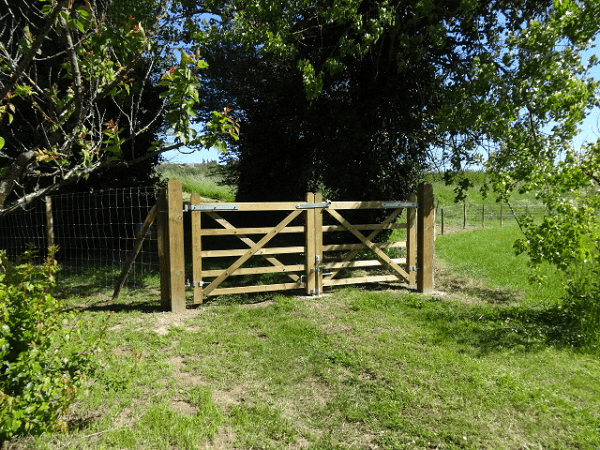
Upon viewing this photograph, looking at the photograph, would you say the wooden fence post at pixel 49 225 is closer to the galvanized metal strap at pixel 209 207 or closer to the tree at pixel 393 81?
the galvanized metal strap at pixel 209 207

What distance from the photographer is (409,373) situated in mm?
4262

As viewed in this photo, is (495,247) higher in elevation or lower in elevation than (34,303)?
lower

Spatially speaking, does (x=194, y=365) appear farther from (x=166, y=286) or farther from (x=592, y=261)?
(x=592, y=261)

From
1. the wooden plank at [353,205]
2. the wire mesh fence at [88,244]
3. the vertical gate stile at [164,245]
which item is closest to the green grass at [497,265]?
the wooden plank at [353,205]

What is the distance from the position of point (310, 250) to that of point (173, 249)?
2.26m

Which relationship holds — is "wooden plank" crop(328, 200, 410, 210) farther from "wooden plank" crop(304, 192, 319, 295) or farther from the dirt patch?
the dirt patch

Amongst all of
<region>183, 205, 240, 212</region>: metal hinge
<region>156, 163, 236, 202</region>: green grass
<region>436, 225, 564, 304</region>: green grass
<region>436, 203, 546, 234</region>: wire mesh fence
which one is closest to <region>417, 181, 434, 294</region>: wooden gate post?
<region>436, 225, 564, 304</region>: green grass

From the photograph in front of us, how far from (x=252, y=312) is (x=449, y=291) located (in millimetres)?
3890

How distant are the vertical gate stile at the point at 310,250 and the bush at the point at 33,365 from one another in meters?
4.40

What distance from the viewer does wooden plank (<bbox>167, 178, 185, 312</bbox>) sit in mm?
6121

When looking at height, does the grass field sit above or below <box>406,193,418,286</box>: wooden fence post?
below

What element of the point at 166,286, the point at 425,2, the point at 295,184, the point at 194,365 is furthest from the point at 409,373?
the point at 295,184

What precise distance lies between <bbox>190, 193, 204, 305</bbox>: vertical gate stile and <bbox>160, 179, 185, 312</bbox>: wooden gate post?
215mm

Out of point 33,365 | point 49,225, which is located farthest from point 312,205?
point 49,225
